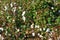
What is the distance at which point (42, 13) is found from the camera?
7957mm

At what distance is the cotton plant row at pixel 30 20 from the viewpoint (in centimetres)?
754

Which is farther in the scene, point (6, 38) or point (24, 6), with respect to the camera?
point (24, 6)

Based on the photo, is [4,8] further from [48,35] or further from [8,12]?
[48,35]

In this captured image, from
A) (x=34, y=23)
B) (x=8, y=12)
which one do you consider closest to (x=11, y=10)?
(x=8, y=12)

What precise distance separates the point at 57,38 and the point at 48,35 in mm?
278

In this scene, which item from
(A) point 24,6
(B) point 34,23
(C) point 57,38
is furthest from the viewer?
(A) point 24,6

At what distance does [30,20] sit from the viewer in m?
7.93

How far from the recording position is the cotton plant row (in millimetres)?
7539

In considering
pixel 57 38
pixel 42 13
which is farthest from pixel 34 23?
pixel 57 38

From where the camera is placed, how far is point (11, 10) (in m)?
8.30

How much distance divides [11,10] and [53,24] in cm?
150

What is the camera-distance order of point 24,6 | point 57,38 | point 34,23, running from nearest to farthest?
point 57,38
point 34,23
point 24,6

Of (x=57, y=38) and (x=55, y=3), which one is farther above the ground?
(x=55, y=3)

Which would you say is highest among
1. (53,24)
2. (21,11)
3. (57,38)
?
(21,11)
